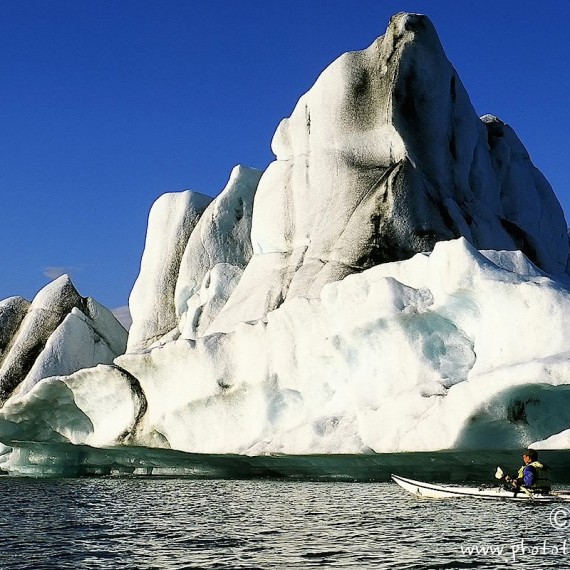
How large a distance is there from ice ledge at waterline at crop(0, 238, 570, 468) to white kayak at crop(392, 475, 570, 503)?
1.76ft

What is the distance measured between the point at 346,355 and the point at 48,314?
41.5 ft

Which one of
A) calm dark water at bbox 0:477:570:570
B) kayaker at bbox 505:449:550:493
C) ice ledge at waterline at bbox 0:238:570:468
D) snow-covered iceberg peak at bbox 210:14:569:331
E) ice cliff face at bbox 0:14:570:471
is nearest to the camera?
calm dark water at bbox 0:477:570:570

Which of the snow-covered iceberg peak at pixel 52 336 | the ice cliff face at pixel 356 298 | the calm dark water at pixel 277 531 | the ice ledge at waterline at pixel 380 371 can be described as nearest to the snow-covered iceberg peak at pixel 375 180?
the ice cliff face at pixel 356 298

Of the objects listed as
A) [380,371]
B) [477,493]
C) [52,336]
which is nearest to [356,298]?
[380,371]

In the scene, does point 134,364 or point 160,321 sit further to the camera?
point 160,321

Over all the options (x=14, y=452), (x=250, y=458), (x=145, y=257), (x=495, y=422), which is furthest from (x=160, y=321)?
(x=495, y=422)

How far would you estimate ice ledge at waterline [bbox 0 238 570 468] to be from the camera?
12.1 m

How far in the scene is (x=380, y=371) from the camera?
46.3 feet

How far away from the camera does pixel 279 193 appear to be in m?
21.2

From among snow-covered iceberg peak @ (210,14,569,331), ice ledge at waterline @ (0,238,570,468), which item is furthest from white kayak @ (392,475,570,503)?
snow-covered iceberg peak @ (210,14,569,331)

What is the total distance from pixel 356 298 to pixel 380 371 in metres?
1.06

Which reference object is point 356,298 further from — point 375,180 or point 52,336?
point 52,336

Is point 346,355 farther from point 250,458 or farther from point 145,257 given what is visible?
point 145,257

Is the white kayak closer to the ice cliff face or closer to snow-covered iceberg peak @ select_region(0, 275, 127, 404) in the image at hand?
the ice cliff face
